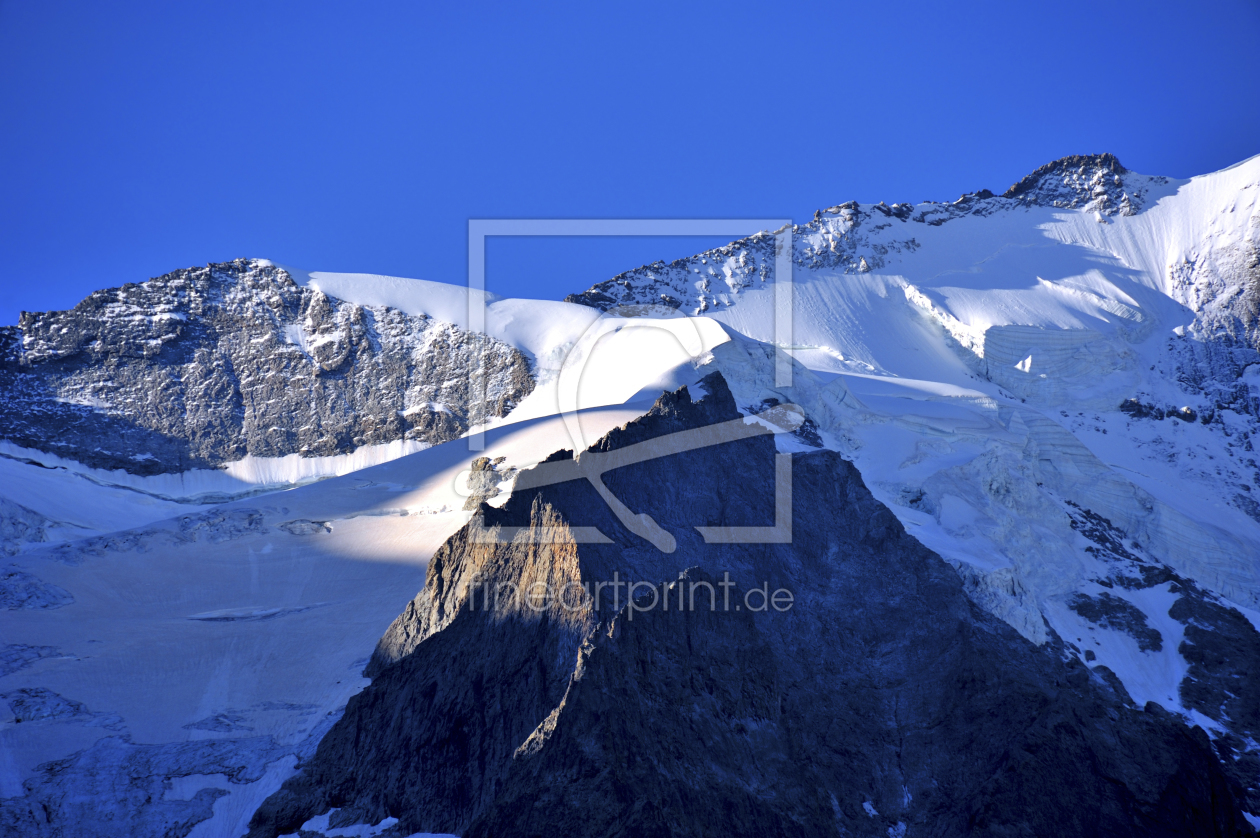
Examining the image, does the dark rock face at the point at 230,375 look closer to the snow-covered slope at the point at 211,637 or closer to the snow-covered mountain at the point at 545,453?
the snow-covered mountain at the point at 545,453

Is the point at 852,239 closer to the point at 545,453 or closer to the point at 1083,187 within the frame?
the point at 1083,187

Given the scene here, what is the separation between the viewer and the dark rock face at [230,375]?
90.1 metres

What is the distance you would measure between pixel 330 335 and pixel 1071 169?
9224 cm

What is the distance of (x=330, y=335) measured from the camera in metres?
99.2

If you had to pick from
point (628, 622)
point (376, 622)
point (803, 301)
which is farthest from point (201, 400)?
point (628, 622)

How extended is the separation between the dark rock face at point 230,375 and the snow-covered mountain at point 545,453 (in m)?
0.29

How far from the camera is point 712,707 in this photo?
29.6 meters

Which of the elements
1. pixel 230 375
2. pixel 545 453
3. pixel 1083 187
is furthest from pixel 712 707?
pixel 1083 187

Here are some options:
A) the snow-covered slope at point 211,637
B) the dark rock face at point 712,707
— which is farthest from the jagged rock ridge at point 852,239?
the dark rock face at point 712,707

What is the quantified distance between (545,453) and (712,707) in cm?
3269

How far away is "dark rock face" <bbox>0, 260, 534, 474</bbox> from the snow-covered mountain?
29 centimetres

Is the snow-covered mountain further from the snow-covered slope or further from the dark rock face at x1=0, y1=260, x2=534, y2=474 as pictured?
the dark rock face at x1=0, y1=260, x2=534, y2=474

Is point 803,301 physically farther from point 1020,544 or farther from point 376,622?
point 376,622

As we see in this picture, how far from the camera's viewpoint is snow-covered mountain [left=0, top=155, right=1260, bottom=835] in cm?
4034
